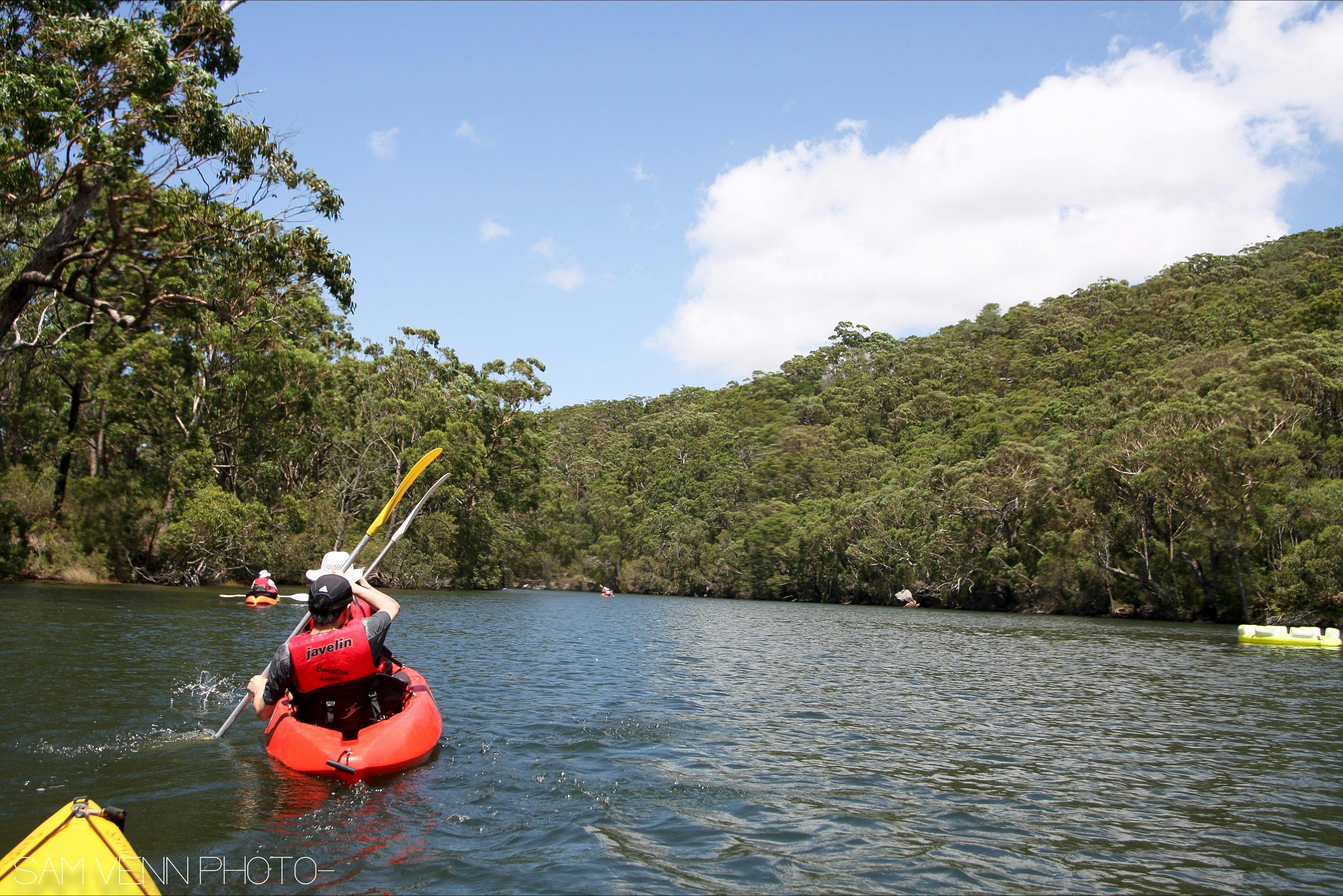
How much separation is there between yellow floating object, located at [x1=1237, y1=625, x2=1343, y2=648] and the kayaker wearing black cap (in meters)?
28.6

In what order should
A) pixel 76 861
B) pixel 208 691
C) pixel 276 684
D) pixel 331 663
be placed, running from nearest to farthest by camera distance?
pixel 76 861 → pixel 331 663 → pixel 276 684 → pixel 208 691

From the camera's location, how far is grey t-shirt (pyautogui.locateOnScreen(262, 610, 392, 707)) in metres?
6.98

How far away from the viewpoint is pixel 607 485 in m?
88.1

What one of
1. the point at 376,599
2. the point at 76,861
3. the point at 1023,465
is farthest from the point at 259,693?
the point at 1023,465

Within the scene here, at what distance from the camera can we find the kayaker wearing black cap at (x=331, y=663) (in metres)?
6.85

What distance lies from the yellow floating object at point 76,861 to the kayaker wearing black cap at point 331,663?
9.39 ft

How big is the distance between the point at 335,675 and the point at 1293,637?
29682mm

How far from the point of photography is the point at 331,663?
274 inches

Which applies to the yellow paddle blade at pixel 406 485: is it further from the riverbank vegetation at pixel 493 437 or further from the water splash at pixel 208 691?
the riverbank vegetation at pixel 493 437

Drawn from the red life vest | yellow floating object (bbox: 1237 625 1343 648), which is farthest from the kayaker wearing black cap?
yellow floating object (bbox: 1237 625 1343 648)

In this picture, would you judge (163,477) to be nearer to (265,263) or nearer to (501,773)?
(265,263)

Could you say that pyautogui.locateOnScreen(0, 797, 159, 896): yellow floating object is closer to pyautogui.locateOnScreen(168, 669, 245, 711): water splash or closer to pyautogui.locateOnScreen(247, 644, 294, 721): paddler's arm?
pyautogui.locateOnScreen(247, 644, 294, 721): paddler's arm

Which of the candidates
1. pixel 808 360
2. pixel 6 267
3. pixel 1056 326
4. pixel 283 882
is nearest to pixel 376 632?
pixel 283 882

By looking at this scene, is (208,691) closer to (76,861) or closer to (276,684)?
(276,684)
